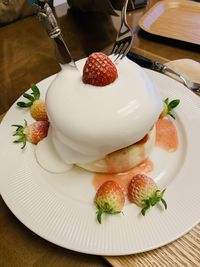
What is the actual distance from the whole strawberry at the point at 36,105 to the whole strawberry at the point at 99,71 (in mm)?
304

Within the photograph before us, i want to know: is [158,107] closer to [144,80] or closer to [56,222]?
[144,80]

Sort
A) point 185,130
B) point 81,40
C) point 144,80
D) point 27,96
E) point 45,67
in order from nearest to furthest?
point 144,80 < point 185,130 < point 27,96 < point 45,67 < point 81,40

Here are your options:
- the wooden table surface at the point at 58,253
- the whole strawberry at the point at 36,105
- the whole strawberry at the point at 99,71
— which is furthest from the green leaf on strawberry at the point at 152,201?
the whole strawberry at the point at 36,105

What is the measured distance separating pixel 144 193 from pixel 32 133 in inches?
18.2

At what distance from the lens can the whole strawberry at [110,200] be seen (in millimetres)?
858

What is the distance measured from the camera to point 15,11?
193 cm

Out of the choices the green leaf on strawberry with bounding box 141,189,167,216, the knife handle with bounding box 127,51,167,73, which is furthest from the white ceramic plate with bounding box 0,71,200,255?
the knife handle with bounding box 127,51,167,73

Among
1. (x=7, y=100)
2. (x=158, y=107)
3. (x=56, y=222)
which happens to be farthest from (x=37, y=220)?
(x=7, y=100)

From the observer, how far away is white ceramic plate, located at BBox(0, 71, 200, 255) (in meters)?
0.81

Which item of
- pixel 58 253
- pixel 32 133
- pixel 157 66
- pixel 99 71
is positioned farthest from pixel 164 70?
pixel 58 253

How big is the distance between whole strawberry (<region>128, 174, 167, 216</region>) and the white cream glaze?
121 millimetres

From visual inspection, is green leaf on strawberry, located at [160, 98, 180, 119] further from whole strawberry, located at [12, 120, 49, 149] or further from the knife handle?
whole strawberry, located at [12, 120, 49, 149]

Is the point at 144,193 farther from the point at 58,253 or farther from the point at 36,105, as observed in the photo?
the point at 36,105

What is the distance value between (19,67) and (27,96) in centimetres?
Result: 47
